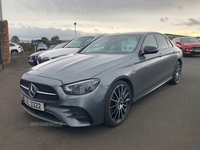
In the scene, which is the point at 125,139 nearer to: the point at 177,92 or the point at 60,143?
the point at 60,143

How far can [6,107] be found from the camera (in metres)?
3.70

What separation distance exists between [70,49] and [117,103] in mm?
4882

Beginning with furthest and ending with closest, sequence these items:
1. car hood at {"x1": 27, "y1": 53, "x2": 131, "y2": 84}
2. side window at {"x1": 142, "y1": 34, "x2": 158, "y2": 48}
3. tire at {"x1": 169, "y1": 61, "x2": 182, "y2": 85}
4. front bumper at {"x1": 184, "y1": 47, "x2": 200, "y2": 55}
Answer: front bumper at {"x1": 184, "y1": 47, "x2": 200, "y2": 55}
tire at {"x1": 169, "y1": 61, "x2": 182, "y2": 85}
side window at {"x1": 142, "y1": 34, "x2": 158, "y2": 48}
car hood at {"x1": 27, "y1": 53, "x2": 131, "y2": 84}

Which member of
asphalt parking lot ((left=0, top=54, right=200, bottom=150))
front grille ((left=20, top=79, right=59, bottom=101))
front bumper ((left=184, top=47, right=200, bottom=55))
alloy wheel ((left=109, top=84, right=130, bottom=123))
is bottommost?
asphalt parking lot ((left=0, top=54, right=200, bottom=150))

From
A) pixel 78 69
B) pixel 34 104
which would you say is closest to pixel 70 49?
pixel 78 69

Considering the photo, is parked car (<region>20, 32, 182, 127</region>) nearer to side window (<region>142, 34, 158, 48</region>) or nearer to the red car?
side window (<region>142, 34, 158, 48</region>)

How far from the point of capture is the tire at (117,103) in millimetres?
2588

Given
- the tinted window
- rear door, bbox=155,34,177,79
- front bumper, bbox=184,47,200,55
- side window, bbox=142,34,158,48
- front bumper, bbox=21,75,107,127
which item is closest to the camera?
front bumper, bbox=21,75,107,127

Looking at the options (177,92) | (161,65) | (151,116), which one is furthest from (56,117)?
(177,92)

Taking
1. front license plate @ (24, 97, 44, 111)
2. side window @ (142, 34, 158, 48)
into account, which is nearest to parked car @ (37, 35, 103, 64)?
side window @ (142, 34, 158, 48)

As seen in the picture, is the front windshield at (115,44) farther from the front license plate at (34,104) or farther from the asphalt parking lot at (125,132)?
the front license plate at (34,104)

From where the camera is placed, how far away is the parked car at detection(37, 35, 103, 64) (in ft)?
22.0

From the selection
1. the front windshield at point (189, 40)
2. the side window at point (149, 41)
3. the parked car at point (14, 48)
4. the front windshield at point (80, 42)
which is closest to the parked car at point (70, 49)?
the front windshield at point (80, 42)

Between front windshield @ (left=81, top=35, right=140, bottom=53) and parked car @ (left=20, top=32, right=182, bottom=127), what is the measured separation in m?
0.02
